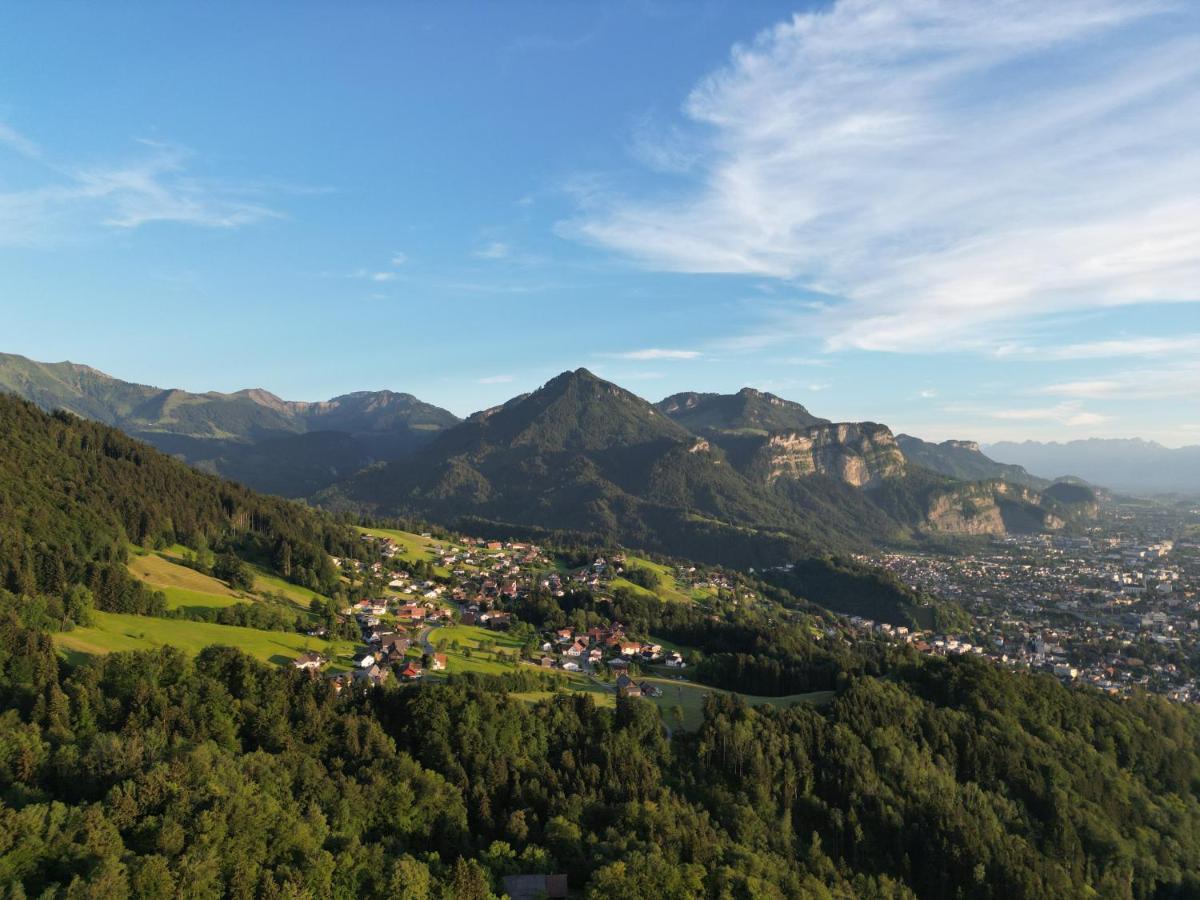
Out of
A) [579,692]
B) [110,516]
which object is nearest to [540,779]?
[579,692]

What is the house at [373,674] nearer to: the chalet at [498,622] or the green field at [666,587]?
the chalet at [498,622]

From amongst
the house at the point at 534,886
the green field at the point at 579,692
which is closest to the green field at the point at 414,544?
the green field at the point at 579,692

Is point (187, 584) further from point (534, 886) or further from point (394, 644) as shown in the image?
point (534, 886)

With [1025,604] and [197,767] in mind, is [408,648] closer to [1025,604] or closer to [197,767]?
[197,767]

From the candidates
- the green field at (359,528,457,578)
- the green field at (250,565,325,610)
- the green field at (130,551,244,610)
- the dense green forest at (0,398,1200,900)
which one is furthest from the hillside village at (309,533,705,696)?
the green field at (130,551,244,610)

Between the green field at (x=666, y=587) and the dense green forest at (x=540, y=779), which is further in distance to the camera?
the green field at (x=666, y=587)

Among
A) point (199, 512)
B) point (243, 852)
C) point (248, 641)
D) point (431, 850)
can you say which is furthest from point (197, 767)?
point (199, 512)
